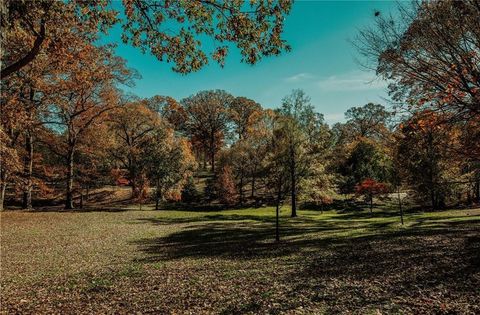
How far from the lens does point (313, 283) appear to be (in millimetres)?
10430

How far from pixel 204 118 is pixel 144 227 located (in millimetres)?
52397

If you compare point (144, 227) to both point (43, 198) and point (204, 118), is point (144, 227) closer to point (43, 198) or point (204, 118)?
point (43, 198)

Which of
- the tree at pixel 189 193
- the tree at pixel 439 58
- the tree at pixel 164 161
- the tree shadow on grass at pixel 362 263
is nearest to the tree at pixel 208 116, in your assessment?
the tree at pixel 189 193

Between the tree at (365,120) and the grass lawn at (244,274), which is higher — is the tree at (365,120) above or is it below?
above

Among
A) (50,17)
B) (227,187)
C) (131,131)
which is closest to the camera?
(50,17)

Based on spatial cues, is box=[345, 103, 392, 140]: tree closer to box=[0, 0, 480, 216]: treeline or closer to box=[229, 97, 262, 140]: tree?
box=[0, 0, 480, 216]: treeline

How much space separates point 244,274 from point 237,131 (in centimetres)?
6764

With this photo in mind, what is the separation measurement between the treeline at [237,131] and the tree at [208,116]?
26 centimetres

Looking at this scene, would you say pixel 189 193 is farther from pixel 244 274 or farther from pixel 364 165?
pixel 244 274

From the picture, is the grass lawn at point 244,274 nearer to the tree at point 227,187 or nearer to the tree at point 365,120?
the tree at point 227,187

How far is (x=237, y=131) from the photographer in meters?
78.9

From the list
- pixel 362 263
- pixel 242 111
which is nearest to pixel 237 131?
pixel 242 111

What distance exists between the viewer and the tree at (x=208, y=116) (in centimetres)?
7775

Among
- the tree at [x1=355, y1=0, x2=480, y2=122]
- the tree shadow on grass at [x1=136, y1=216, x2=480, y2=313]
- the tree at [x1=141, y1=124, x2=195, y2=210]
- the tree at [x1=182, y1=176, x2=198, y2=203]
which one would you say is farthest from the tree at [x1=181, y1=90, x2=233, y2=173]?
the tree at [x1=355, y1=0, x2=480, y2=122]
